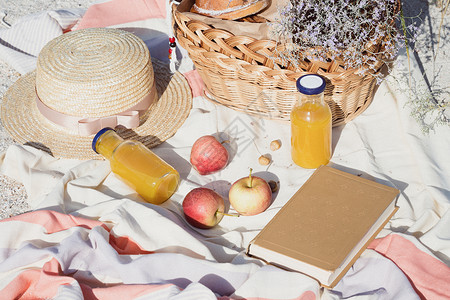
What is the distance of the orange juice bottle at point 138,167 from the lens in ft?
5.22

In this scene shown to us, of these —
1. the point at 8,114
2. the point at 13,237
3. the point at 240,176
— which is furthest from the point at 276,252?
the point at 8,114

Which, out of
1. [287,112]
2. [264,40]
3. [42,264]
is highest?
[264,40]

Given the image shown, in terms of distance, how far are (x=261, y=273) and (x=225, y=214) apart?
0.76 feet

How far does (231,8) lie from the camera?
69.6 inches

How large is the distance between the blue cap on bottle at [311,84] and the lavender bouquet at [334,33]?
8 centimetres

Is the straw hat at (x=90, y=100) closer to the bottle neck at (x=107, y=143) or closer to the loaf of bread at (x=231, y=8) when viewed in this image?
the bottle neck at (x=107, y=143)

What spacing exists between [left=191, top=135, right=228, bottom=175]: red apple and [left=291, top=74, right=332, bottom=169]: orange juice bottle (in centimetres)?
21

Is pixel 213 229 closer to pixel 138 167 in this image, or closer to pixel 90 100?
pixel 138 167

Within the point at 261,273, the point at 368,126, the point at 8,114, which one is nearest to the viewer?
the point at 261,273

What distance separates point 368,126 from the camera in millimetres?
1808

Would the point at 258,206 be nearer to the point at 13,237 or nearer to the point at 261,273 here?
the point at 261,273

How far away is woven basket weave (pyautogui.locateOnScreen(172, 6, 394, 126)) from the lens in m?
1.62

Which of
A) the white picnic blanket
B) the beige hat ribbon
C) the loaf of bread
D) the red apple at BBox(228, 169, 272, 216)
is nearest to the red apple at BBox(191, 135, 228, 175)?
the white picnic blanket

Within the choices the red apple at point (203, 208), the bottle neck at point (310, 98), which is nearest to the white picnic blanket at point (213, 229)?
the red apple at point (203, 208)
